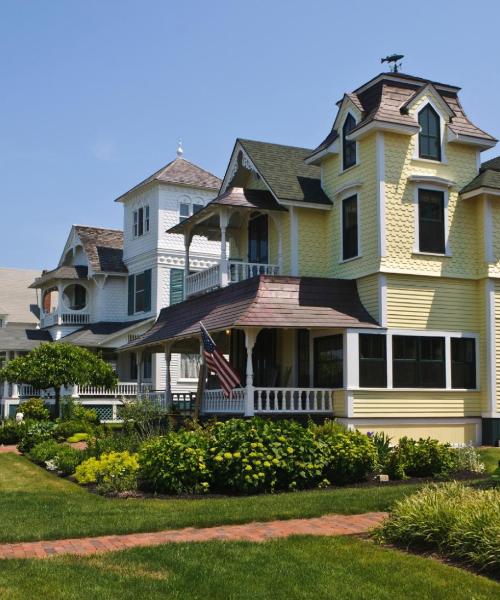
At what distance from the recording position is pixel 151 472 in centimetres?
1388

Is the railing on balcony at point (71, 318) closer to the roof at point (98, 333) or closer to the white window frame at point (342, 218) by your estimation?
the roof at point (98, 333)

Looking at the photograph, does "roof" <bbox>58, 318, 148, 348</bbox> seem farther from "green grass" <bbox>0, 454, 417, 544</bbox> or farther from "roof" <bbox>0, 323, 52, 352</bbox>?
"green grass" <bbox>0, 454, 417, 544</bbox>

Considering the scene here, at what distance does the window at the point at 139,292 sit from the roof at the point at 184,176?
4382 millimetres

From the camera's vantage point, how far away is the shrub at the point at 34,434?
22.4 metres

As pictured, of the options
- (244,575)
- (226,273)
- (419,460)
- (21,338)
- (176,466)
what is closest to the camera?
(244,575)

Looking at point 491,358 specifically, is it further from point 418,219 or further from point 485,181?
point 485,181

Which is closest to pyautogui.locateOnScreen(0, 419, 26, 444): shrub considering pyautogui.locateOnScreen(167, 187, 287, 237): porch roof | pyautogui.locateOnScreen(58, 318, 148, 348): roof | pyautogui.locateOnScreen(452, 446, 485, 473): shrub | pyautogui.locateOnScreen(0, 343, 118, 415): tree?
pyautogui.locateOnScreen(0, 343, 118, 415): tree

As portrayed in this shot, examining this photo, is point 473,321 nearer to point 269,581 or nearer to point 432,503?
point 432,503

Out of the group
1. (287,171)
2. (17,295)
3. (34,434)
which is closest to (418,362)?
(287,171)

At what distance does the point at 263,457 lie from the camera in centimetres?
1391

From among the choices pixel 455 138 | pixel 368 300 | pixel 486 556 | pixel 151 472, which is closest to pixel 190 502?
pixel 151 472

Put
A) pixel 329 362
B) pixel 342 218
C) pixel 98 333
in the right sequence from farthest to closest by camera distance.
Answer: pixel 98 333 < pixel 342 218 < pixel 329 362

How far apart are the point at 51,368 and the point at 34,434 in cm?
631

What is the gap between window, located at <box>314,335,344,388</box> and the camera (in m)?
21.8
